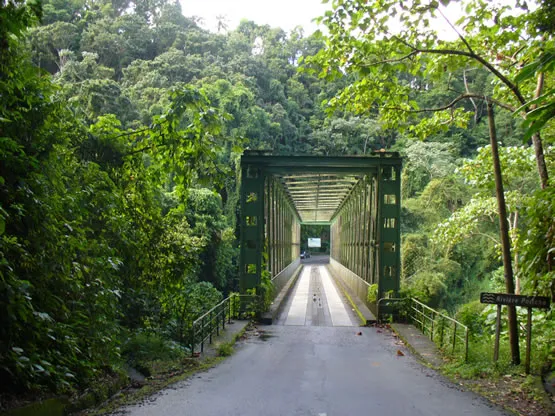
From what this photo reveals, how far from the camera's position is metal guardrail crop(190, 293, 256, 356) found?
8656 millimetres

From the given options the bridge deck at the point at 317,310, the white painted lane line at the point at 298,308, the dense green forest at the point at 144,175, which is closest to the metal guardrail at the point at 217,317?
the dense green forest at the point at 144,175

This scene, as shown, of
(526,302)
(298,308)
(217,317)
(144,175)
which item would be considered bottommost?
(298,308)

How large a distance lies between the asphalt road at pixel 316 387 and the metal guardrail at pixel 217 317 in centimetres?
66

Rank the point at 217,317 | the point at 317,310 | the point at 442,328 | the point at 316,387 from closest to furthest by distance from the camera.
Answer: the point at 316,387 < the point at 442,328 < the point at 217,317 < the point at 317,310

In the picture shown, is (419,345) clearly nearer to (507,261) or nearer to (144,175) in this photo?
(507,261)

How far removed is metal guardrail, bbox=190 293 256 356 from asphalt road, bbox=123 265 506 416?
26.1 inches

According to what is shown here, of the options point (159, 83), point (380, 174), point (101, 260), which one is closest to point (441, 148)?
point (159, 83)

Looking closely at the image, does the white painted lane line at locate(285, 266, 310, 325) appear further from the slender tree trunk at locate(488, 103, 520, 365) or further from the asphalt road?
the slender tree trunk at locate(488, 103, 520, 365)

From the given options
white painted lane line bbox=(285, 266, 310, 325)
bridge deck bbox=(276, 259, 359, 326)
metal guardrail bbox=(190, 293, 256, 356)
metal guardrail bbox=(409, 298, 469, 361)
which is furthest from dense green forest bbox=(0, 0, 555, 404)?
bridge deck bbox=(276, 259, 359, 326)

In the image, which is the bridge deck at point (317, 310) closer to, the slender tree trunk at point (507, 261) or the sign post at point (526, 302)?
the slender tree trunk at point (507, 261)

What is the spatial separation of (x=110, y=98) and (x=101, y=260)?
25958 mm

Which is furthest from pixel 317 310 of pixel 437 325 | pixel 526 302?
pixel 526 302

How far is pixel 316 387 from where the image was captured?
6590 mm

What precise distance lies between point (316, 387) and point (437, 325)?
393 cm
